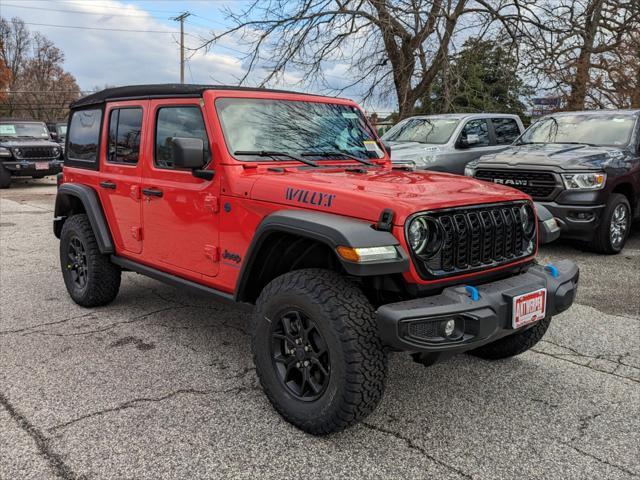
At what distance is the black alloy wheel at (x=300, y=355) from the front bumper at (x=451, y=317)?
409 millimetres

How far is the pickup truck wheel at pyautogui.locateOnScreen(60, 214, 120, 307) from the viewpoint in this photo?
15.1 ft

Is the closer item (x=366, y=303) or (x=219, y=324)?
(x=366, y=303)

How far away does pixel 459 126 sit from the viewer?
30.8 ft

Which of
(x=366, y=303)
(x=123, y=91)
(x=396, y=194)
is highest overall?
(x=123, y=91)

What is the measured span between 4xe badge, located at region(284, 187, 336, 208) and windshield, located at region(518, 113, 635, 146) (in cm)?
583

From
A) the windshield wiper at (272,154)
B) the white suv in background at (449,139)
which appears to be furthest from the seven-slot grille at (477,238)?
the white suv in background at (449,139)

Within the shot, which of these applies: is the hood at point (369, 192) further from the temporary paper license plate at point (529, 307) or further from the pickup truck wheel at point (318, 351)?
the temporary paper license plate at point (529, 307)

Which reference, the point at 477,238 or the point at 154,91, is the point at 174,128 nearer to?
the point at 154,91

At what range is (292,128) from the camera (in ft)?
12.4

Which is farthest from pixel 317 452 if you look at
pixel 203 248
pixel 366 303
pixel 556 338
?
pixel 556 338

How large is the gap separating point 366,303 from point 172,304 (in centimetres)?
283

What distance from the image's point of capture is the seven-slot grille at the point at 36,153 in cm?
1524

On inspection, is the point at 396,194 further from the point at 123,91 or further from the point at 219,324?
the point at 123,91

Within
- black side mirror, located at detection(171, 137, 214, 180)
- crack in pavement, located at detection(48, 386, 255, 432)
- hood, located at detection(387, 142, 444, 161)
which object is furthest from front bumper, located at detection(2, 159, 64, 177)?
crack in pavement, located at detection(48, 386, 255, 432)
